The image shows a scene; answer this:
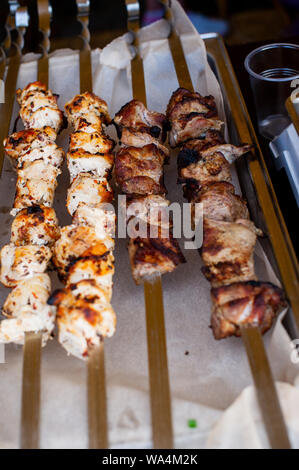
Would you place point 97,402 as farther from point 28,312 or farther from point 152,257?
point 152,257

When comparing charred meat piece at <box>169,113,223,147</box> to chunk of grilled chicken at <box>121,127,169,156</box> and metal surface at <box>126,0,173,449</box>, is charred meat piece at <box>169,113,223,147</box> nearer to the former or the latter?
chunk of grilled chicken at <box>121,127,169,156</box>

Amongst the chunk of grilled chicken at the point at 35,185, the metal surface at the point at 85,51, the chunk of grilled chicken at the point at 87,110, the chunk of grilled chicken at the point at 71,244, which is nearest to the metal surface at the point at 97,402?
the chunk of grilled chicken at the point at 71,244

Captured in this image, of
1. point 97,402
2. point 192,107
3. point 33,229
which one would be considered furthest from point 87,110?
point 97,402

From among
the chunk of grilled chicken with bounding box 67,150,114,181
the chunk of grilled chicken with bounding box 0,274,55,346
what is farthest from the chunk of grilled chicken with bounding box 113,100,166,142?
the chunk of grilled chicken with bounding box 0,274,55,346

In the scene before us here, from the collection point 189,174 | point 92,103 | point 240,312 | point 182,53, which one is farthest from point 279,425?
point 182,53

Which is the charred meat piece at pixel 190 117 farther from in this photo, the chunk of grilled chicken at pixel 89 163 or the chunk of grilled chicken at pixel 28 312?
the chunk of grilled chicken at pixel 28 312
